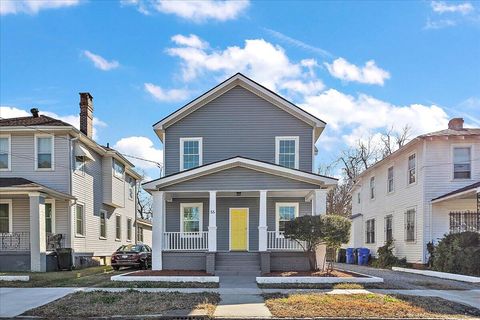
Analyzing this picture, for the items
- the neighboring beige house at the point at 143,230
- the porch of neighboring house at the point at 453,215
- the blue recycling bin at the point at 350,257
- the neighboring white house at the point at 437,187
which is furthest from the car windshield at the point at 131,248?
the blue recycling bin at the point at 350,257

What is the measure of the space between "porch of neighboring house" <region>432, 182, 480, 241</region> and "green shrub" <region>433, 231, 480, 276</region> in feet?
5.73

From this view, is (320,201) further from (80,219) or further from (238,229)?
(80,219)

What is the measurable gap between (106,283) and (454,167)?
1553 cm

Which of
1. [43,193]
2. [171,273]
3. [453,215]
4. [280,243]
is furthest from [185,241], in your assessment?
[453,215]

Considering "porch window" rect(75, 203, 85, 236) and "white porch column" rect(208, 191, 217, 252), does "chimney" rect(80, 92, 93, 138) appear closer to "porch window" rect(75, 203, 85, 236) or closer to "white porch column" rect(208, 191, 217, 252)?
"porch window" rect(75, 203, 85, 236)

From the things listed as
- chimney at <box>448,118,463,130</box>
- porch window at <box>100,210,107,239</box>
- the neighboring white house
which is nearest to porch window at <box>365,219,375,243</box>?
the neighboring white house

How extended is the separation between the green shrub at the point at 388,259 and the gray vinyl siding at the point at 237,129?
7240 millimetres

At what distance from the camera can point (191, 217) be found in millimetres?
19312

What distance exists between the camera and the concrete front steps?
1591 centimetres

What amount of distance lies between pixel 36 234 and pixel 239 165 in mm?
8960

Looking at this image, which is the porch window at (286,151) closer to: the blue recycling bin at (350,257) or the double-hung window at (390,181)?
the double-hung window at (390,181)

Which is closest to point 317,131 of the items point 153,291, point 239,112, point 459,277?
point 239,112

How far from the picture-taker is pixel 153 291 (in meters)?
11.7

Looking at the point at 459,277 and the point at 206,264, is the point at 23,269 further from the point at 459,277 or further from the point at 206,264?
the point at 459,277
